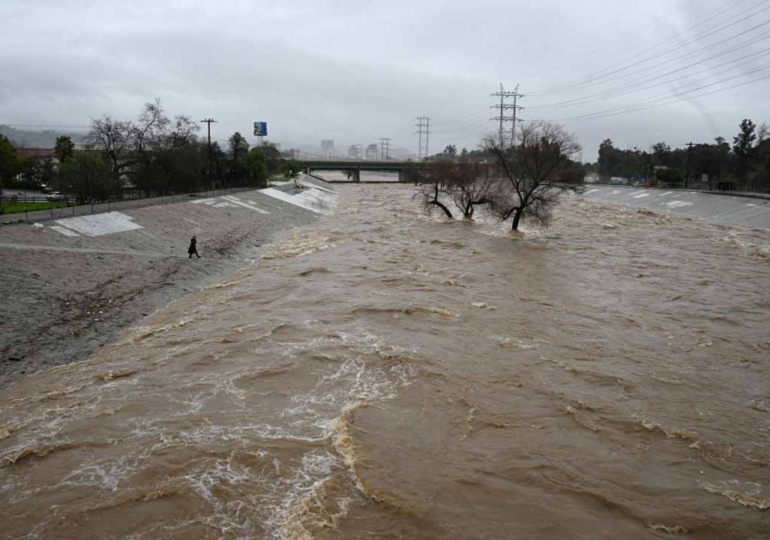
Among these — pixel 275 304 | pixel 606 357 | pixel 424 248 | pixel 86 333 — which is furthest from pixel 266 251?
pixel 606 357

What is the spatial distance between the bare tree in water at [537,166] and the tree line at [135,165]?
Answer: 30716 millimetres

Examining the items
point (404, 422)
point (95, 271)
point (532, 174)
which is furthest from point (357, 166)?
point (404, 422)

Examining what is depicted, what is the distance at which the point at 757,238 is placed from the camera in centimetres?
4012

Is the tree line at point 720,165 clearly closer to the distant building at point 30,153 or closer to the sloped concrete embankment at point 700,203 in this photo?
the sloped concrete embankment at point 700,203

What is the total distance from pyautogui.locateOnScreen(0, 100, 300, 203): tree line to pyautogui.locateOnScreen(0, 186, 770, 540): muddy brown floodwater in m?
28.1

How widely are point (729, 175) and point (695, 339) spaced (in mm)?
94838

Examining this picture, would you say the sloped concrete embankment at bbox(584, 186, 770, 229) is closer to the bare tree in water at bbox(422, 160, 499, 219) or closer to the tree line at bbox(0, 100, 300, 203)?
the bare tree in water at bbox(422, 160, 499, 219)

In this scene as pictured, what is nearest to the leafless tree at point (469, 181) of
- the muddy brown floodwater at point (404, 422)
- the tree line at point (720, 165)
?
→ the muddy brown floodwater at point (404, 422)

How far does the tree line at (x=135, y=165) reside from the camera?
42781 millimetres

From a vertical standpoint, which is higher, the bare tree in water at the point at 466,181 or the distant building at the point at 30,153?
the distant building at the point at 30,153

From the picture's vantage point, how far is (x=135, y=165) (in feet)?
198

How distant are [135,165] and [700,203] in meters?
64.9

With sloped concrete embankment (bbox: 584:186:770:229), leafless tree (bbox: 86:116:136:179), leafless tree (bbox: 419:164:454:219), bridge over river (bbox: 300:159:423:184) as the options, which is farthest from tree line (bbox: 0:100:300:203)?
bridge over river (bbox: 300:159:423:184)

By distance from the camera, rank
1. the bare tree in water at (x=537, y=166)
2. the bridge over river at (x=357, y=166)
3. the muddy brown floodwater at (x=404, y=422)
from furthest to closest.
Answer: the bridge over river at (x=357, y=166) < the bare tree in water at (x=537, y=166) < the muddy brown floodwater at (x=404, y=422)
